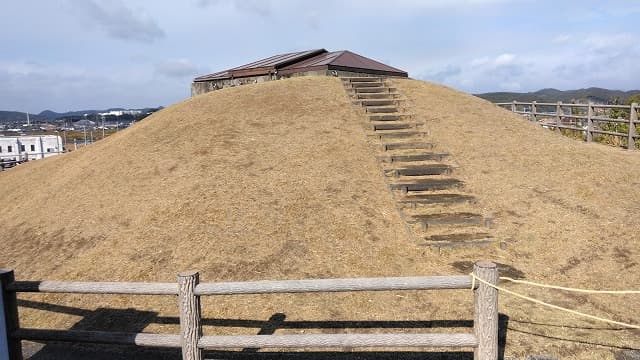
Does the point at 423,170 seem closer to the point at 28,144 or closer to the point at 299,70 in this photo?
the point at 299,70

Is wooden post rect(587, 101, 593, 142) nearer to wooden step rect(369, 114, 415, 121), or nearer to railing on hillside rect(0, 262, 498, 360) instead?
wooden step rect(369, 114, 415, 121)

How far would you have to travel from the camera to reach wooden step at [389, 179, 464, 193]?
10516 mm

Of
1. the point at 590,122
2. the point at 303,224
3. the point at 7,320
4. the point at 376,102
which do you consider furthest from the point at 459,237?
the point at 590,122

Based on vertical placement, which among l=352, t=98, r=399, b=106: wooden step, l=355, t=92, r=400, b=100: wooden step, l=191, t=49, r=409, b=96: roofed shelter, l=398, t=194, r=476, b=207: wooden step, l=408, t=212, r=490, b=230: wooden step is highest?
l=191, t=49, r=409, b=96: roofed shelter

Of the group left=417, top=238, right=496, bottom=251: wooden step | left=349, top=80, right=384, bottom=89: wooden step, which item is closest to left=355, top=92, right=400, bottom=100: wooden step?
left=349, top=80, right=384, bottom=89: wooden step

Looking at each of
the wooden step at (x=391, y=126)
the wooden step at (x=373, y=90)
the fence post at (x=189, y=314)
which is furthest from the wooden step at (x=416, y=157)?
the fence post at (x=189, y=314)

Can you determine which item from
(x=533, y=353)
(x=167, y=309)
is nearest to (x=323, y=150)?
(x=167, y=309)

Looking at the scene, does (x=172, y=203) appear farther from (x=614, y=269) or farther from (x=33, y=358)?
(x=614, y=269)

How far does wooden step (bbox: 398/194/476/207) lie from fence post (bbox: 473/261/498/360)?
5672 millimetres

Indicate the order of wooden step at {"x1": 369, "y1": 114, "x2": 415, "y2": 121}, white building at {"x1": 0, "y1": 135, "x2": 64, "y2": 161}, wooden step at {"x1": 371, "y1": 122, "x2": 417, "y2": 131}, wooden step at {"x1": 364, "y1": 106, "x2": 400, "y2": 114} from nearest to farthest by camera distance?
wooden step at {"x1": 371, "y1": 122, "x2": 417, "y2": 131} → wooden step at {"x1": 369, "y1": 114, "x2": 415, "y2": 121} → wooden step at {"x1": 364, "y1": 106, "x2": 400, "y2": 114} → white building at {"x1": 0, "y1": 135, "x2": 64, "y2": 161}

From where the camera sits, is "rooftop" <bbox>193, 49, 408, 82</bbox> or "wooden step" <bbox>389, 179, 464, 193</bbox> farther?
"rooftop" <bbox>193, 49, 408, 82</bbox>

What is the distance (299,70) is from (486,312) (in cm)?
1786

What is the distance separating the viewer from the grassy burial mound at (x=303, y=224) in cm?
670

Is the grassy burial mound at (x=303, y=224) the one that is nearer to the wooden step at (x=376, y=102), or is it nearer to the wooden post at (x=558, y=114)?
the wooden step at (x=376, y=102)
